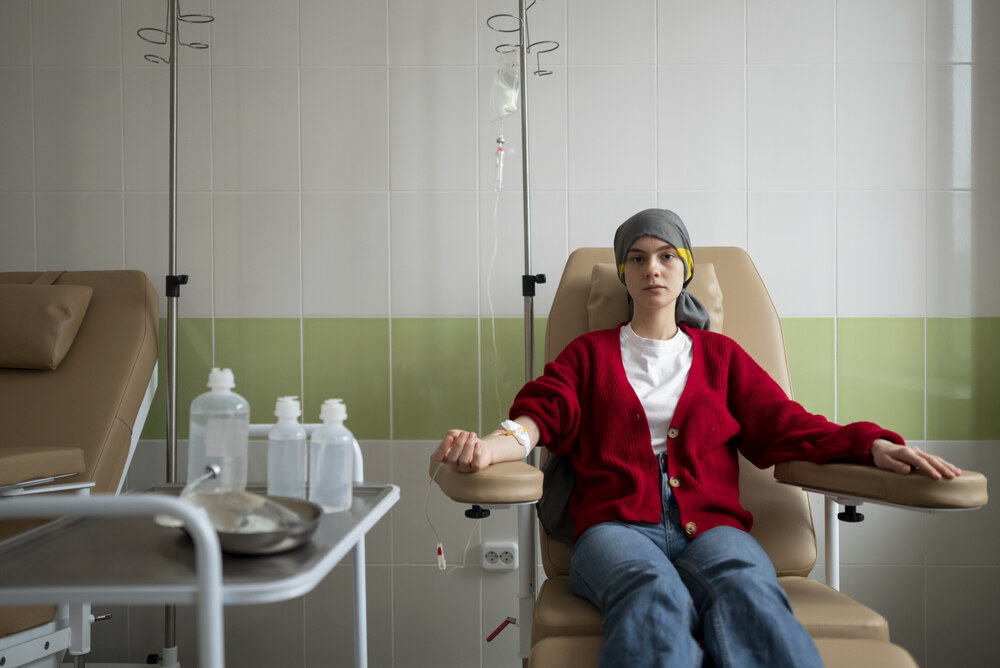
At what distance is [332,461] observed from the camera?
4.00 feet

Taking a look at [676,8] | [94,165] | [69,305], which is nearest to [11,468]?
[69,305]

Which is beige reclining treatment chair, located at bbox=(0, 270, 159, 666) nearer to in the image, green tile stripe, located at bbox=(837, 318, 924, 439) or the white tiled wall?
the white tiled wall

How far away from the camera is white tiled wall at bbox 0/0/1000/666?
228 cm

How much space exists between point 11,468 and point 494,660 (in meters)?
1.42

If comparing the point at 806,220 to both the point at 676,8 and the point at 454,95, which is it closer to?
the point at 676,8

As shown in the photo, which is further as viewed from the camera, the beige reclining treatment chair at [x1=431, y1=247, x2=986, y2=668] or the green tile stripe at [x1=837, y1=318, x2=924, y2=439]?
the green tile stripe at [x1=837, y1=318, x2=924, y2=439]

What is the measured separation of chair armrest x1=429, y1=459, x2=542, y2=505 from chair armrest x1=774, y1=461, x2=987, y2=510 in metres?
0.56

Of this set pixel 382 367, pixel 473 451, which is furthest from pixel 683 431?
pixel 382 367

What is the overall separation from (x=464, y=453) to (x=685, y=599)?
439 mm

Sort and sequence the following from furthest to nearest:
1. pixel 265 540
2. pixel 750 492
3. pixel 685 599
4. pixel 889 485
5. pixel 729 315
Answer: pixel 729 315 → pixel 750 492 → pixel 889 485 → pixel 685 599 → pixel 265 540

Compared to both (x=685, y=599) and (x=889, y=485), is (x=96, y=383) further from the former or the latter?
(x=889, y=485)

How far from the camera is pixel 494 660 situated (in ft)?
7.61

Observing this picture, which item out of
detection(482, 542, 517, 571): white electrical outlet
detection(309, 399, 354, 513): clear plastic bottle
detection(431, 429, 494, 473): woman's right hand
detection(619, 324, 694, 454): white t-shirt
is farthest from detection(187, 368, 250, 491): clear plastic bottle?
detection(482, 542, 517, 571): white electrical outlet

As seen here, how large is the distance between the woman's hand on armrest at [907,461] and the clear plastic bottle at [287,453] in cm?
101
